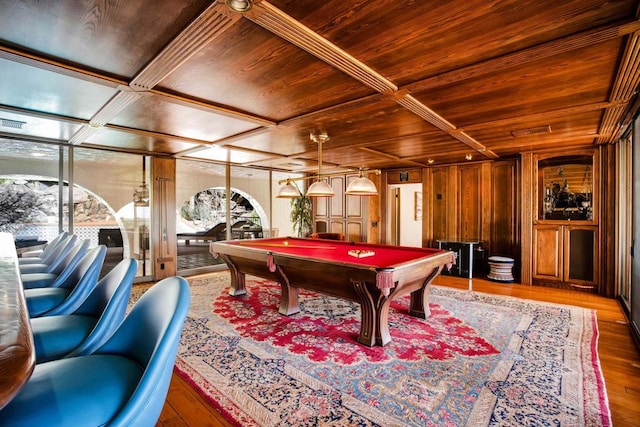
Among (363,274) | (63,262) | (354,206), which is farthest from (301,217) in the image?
(63,262)

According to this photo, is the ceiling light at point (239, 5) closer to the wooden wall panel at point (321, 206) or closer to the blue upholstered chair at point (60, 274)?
the blue upholstered chair at point (60, 274)

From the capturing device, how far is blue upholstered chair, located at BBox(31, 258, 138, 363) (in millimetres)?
1400

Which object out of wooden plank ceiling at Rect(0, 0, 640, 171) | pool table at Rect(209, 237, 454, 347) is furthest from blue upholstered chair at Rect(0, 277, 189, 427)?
pool table at Rect(209, 237, 454, 347)

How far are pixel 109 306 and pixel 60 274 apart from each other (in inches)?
61.5

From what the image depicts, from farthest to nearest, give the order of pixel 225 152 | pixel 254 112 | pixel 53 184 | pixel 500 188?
pixel 500 188 → pixel 225 152 → pixel 53 184 → pixel 254 112

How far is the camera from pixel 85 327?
1.58m

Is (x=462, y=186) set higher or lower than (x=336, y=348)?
higher

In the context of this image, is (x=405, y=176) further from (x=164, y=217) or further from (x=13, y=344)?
(x=13, y=344)

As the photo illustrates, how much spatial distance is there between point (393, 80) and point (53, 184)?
551 cm

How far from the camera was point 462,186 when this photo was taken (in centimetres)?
679

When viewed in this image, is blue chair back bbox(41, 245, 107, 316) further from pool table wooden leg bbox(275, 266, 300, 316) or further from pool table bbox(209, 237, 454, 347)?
pool table wooden leg bbox(275, 266, 300, 316)

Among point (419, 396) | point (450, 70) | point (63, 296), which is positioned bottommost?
point (419, 396)

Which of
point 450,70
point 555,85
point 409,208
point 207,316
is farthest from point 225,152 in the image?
point 409,208

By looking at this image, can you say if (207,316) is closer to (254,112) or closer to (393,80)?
(254,112)
